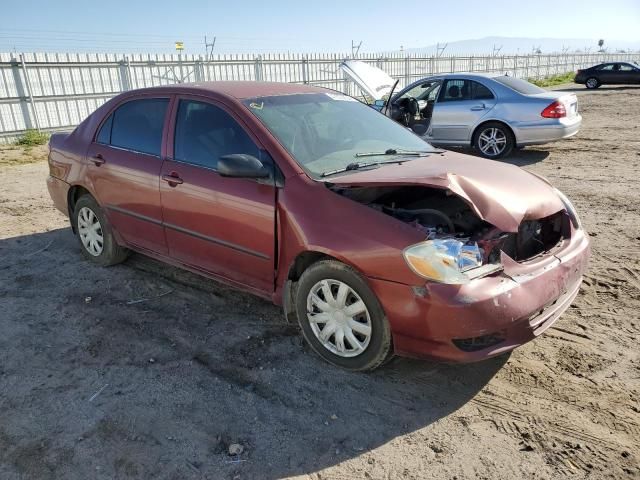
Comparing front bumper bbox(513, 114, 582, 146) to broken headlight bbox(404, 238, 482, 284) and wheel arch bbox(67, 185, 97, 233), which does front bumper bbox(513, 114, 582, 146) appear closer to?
broken headlight bbox(404, 238, 482, 284)

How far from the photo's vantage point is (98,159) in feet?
15.4

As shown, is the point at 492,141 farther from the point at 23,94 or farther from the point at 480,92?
the point at 23,94

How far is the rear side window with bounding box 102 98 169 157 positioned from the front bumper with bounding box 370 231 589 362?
7.90ft

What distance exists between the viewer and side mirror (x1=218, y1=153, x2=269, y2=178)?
330cm

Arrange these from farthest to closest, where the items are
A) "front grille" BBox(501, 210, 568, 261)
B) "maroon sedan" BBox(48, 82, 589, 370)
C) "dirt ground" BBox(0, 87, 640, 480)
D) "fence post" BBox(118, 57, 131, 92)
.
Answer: "fence post" BBox(118, 57, 131, 92)
"front grille" BBox(501, 210, 568, 261)
"maroon sedan" BBox(48, 82, 589, 370)
"dirt ground" BBox(0, 87, 640, 480)

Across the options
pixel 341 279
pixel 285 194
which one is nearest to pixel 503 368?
pixel 341 279

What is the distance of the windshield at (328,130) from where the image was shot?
359 centimetres

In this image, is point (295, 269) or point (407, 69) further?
point (407, 69)

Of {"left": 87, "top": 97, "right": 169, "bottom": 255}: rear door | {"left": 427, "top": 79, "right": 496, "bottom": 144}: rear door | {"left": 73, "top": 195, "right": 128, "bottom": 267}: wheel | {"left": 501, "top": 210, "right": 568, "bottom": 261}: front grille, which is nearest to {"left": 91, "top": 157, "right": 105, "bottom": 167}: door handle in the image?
{"left": 87, "top": 97, "right": 169, "bottom": 255}: rear door

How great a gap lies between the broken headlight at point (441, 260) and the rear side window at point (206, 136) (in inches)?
53.6

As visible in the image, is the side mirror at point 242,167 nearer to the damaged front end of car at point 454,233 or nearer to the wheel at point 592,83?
the damaged front end of car at point 454,233

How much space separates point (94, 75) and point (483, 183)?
560 inches

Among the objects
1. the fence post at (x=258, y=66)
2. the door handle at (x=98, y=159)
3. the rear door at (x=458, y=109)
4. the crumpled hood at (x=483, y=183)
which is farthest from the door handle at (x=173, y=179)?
the fence post at (x=258, y=66)

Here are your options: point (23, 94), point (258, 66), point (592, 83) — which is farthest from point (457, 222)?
point (592, 83)
